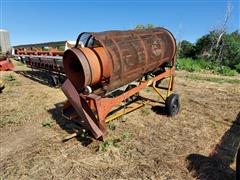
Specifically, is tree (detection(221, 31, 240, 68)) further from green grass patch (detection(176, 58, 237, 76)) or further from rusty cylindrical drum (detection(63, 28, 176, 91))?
rusty cylindrical drum (detection(63, 28, 176, 91))

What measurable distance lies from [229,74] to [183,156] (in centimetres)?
1002

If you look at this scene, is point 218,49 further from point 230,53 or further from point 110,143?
point 110,143

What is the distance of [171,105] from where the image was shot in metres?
4.79

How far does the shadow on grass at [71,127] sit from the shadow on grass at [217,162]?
1839mm

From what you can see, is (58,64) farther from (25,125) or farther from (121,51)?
(121,51)

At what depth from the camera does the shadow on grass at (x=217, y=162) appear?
9.38ft

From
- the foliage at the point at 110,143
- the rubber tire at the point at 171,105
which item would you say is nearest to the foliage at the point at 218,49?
the rubber tire at the point at 171,105

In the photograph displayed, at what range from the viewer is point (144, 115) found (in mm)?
4992

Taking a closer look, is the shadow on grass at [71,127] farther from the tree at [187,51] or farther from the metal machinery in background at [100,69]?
the tree at [187,51]

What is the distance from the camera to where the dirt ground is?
2.96 meters

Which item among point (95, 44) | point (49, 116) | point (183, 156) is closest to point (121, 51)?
point (95, 44)

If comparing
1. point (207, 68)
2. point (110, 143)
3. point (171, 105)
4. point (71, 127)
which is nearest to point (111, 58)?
point (110, 143)

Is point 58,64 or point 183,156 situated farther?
point 58,64

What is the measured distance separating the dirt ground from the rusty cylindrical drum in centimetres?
113
